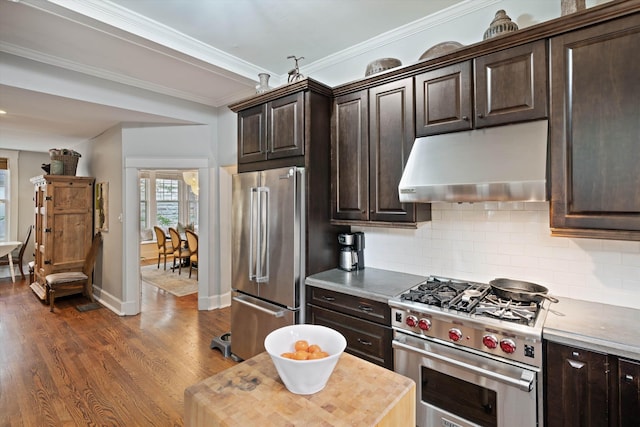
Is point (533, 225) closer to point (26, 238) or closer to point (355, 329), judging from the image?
point (355, 329)

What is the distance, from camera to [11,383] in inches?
108

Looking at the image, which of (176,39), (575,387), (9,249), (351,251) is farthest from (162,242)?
(575,387)

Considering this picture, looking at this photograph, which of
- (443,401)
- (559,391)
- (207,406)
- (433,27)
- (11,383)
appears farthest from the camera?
(11,383)

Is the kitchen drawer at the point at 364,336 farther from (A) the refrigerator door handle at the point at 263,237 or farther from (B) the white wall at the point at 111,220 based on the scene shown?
(B) the white wall at the point at 111,220

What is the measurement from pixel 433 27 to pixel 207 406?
9.58 feet

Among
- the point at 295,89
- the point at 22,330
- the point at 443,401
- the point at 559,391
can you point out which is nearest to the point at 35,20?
the point at 295,89

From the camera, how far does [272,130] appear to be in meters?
2.83

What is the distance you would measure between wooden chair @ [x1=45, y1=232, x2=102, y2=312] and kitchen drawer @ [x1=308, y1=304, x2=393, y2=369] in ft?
14.6

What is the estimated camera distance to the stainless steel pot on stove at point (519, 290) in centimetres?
187

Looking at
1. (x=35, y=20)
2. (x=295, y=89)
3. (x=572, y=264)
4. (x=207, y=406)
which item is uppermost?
(x=35, y=20)

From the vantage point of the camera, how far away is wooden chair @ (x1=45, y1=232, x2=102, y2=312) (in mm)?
4672

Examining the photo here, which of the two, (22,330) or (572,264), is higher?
(572,264)

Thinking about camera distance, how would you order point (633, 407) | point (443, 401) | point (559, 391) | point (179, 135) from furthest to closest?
point (179, 135), point (443, 401), point (559, 391), point (633, 407)

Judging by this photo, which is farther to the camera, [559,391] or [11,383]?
[11,383]
